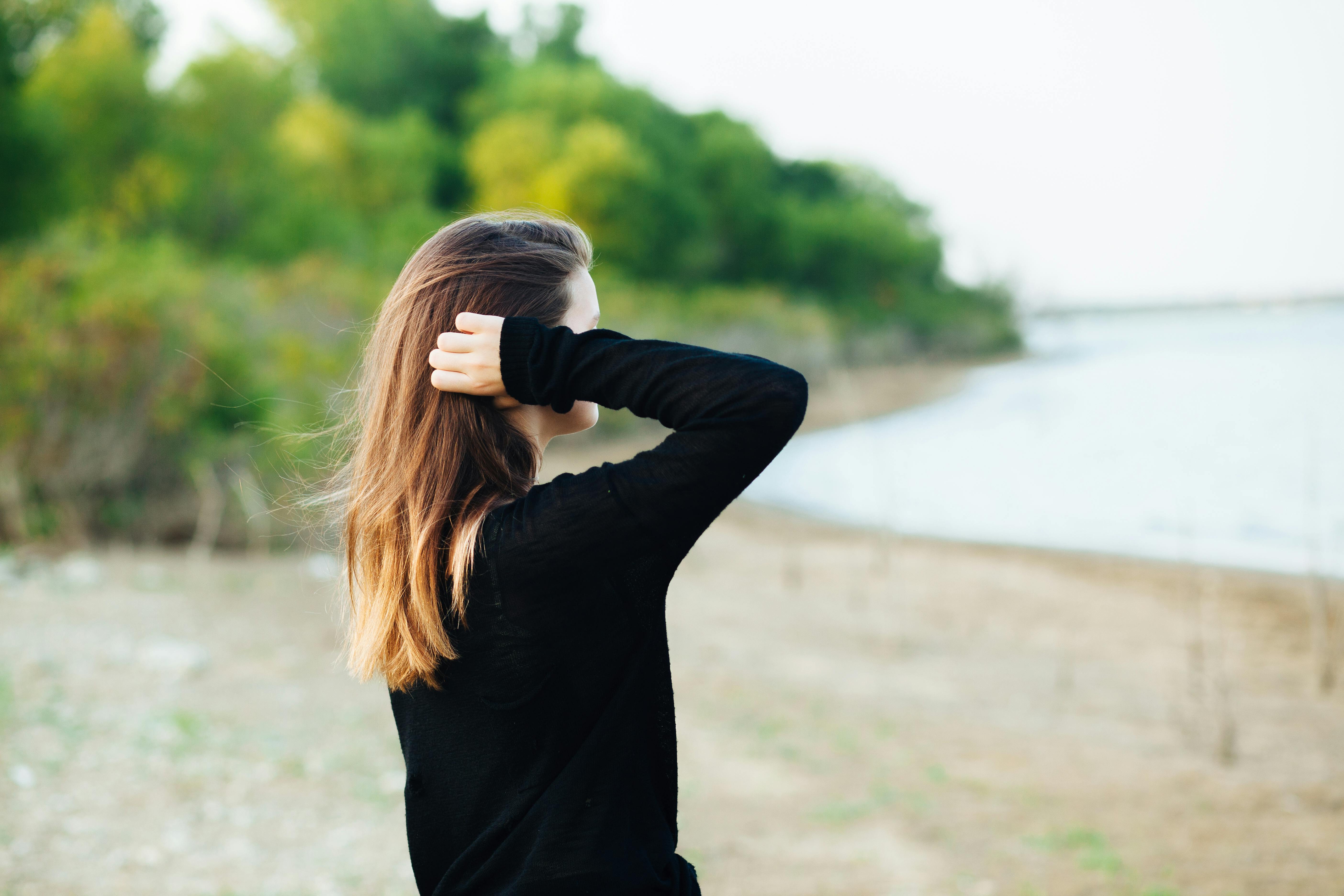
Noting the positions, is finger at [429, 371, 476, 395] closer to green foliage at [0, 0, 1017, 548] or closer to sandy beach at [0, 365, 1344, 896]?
green foliage at [0, 0, 1017, 548]

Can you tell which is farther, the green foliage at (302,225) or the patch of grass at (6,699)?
the green foliage at (302,225)

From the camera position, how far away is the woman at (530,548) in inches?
42.4

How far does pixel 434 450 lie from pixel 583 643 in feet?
0.97

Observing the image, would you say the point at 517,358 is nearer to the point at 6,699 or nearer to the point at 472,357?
the point at 472,357

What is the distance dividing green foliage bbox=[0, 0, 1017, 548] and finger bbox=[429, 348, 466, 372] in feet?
2.02

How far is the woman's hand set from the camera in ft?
3.64

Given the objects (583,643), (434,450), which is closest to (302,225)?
(434,450)

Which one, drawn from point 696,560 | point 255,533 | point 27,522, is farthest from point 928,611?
point 27,522

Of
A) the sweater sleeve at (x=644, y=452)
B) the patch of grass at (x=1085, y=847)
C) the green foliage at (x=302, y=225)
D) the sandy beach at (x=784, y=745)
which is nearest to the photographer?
the sweater sleeve at (x=644, y=452)

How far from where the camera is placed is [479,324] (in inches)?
43.9

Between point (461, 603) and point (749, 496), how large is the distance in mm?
17428

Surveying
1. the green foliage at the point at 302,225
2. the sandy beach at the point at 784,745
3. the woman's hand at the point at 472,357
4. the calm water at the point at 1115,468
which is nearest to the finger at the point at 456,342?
the woman's hand at the point at 472,357

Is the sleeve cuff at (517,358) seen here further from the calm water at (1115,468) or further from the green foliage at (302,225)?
the calm water at (1115,468)

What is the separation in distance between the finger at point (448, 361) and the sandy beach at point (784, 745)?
4.32 ft
